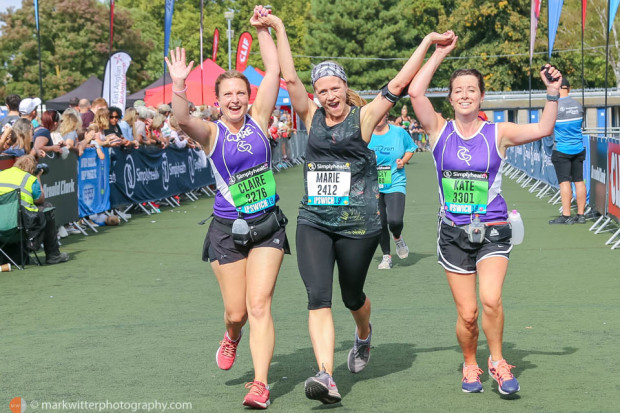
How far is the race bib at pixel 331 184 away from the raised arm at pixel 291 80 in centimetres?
33

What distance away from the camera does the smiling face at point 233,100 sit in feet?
19.9

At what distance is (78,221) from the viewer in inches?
610

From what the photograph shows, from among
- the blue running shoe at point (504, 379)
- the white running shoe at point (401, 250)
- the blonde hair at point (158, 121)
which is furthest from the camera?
the blonde hair at point (158, 121)

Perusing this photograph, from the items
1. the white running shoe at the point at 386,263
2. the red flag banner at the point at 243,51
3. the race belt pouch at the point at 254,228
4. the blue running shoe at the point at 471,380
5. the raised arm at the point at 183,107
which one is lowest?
the white running shoe at the point at 386,263

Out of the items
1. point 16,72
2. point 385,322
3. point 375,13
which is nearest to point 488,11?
point 375,13

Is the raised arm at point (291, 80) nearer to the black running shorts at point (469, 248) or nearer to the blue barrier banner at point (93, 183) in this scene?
the black running shorts at point (469, 248)

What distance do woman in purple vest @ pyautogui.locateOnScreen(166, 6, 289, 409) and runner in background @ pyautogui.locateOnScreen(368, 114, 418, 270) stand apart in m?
4.95

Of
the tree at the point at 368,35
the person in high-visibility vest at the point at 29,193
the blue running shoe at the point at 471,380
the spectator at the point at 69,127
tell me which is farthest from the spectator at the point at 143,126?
the tree at the point at 368,35

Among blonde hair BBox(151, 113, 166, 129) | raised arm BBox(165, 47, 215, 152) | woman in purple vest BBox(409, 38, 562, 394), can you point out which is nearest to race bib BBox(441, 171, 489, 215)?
woman in purple vest BBox(409, 38, 562, 394)

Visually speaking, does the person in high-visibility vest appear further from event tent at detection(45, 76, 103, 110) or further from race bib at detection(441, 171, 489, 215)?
event tent at detection(45, 76, 103, 110)

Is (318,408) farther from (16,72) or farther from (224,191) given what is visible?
(16,72)

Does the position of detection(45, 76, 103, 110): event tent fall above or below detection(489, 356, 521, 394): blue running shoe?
above

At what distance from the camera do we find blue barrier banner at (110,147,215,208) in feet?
56.7

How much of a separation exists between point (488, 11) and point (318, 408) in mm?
70969
